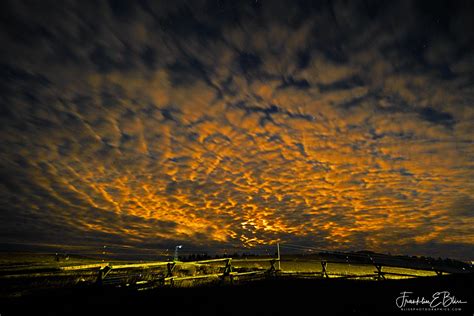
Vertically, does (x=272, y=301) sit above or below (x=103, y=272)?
below

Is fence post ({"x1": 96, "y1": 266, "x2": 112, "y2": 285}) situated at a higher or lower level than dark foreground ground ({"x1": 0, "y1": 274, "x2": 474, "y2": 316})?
higher

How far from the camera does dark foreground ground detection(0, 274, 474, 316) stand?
21.9 feet

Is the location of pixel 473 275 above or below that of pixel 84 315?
above

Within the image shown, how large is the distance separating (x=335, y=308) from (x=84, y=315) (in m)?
7.10

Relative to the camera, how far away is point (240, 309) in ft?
23.9

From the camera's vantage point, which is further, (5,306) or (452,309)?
(5,306)

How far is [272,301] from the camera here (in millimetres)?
7824

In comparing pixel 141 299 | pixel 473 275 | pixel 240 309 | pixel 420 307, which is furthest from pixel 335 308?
pixel 141 299

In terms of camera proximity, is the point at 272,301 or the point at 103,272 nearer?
the point at 272,301

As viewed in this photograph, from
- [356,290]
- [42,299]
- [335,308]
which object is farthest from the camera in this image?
[42,299]

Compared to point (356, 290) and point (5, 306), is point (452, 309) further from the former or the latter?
point (5, 306)

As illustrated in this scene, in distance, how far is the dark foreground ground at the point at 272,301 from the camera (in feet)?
21.9

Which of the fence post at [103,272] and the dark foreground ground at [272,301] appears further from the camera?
the fence post at [103,272]

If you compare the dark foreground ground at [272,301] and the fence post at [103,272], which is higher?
the fence post at [103,272]
